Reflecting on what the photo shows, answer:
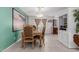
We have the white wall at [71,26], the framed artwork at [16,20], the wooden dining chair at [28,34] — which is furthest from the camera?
the framed artwork at [16,20]

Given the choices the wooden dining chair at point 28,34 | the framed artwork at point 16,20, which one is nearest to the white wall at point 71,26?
the wooden dining chair at point 28,34

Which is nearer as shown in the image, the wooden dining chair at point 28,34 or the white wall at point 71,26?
the white wall at point 71,26

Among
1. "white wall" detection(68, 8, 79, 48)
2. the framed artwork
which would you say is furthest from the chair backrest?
"white wall" detection(68, 8, 79, 48)

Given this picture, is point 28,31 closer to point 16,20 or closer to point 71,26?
point 16,20

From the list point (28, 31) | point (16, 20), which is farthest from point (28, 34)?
point (16, 20)

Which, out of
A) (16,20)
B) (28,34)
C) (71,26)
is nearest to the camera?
(71,26)

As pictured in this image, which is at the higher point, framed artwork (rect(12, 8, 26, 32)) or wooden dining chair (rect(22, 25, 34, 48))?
framed artwork (rect(12, 8, 26, 32))

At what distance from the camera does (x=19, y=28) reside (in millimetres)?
5961

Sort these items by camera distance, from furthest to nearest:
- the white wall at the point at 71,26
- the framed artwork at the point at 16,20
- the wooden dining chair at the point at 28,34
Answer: the framed artwork at the point at 16,20 → the wooden dining chair at the point at 28,34 → the white wall at the point at 71,26

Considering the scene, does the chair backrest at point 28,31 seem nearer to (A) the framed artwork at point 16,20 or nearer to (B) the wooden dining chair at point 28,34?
(B) the wooden dining chair at point 28,34

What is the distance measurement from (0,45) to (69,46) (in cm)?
292

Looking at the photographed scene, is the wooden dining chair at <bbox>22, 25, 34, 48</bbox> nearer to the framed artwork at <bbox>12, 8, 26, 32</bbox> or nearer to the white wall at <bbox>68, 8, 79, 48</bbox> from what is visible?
the framed artwork at <bbox>12, 8, 26, 32</bbox>
